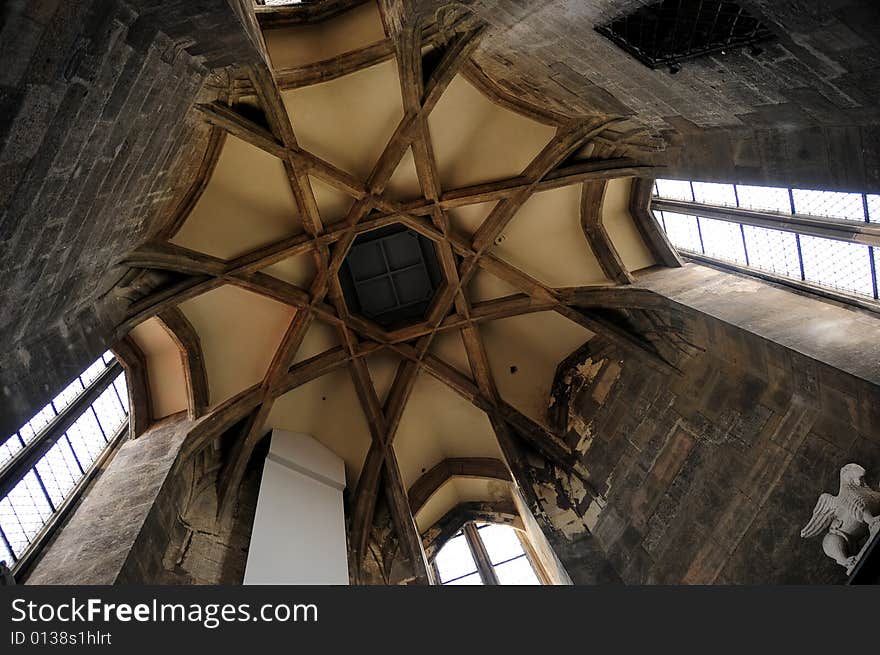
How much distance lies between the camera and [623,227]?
43.5 feet

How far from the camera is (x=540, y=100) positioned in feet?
36.7

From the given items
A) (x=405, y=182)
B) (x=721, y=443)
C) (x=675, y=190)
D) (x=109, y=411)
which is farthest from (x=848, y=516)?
(x=109, y=411)

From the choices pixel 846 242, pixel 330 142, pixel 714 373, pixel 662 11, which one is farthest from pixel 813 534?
pixel 330 142

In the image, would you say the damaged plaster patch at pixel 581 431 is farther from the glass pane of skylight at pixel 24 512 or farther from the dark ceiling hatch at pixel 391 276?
the glass pane of skylight at pixel 24 512

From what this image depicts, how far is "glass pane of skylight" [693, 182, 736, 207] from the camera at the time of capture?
34.7ft

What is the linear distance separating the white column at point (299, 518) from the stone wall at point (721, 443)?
12.1 ft

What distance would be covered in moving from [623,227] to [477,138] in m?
3.17

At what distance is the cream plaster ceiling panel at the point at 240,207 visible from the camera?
11445 millimetres

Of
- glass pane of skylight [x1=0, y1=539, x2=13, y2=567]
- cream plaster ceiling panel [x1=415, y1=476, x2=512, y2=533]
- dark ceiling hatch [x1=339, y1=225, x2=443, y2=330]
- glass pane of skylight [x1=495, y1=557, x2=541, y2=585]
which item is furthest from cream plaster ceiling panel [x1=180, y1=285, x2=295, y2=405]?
glass pane of skylight [x1=495, y1=557, x2=541, y2=585]

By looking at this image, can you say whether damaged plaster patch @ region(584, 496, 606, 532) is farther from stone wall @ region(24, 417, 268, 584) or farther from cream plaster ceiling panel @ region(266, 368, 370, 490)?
stone wall @ region(24, 417, 268, 584)

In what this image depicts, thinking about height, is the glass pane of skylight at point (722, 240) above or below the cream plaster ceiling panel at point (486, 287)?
below

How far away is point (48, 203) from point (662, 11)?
19.0 feet

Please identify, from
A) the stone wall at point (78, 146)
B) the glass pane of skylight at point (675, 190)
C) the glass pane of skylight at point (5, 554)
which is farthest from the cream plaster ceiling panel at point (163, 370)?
the glass pane of skylight at point (675, 190)

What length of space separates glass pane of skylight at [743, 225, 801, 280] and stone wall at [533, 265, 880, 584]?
14.3 inches
